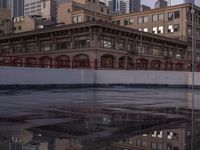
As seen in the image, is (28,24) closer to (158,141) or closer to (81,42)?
(81,42)

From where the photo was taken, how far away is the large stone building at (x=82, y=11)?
288ft

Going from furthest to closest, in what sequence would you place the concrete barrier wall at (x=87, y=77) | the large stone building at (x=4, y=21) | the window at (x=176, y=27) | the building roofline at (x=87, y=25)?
1. the large stone building at (x=4, y=21)
2. the window at (x=176, y=27)
3. the building roofline at (x=87, y=25)
4. the concrete barrier wall at (x=87, y=77)

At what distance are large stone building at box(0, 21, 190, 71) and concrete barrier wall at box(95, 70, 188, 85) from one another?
9.22 metres

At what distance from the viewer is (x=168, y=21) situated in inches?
3597

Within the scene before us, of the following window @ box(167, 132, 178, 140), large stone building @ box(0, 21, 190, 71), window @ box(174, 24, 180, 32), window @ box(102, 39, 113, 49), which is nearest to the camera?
window @ box(167, 132, 178, 140)

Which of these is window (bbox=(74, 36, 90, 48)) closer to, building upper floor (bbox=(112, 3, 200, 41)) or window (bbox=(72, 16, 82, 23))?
window (bbox=(72, 16, 82, 23))

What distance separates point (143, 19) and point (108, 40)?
30.3 meters

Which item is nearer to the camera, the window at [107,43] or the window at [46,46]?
the window at [107,43]

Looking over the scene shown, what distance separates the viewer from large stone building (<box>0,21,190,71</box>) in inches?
2527

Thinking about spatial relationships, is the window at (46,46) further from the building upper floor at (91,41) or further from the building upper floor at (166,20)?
the building upper floor at (166,20)

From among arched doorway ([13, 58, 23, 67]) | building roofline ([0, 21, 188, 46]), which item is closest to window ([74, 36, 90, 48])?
building roofline ([0, 21, 188, 46])

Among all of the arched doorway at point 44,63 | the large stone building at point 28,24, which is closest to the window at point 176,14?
the large stone building at point 28,24

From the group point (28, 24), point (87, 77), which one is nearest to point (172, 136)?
point (87, 77)

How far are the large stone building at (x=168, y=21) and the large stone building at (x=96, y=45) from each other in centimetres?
570
